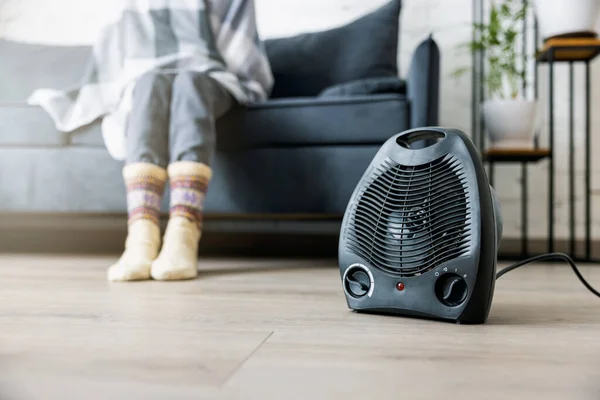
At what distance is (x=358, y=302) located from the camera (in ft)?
2.65

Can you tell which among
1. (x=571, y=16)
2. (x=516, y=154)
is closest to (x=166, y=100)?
(x=516, y=154)

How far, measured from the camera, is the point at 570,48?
5.82 feet

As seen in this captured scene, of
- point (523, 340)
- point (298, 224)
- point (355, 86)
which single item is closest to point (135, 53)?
point (355, 86)

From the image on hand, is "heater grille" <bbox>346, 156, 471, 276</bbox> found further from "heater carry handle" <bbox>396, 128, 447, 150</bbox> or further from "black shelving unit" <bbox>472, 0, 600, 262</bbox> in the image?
"black shelving unit" <bbox>472, 0, 600, 262</bbox>

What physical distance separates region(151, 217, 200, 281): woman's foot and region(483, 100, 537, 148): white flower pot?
3.55ft

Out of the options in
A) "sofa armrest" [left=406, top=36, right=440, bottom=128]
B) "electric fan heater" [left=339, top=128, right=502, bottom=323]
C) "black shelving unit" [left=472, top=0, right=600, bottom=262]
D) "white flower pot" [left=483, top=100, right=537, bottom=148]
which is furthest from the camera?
"white flower pot" [left=483, top=100, right=537, bottom=148]

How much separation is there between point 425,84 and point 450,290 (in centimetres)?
92

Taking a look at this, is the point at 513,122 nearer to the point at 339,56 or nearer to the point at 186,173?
the point at 339,56

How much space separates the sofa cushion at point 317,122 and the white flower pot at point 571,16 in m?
0.57

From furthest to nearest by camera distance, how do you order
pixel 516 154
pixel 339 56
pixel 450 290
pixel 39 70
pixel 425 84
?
pixel 39 70, pixel 339 56, pixel 516 154, pixel 425 84, pixel 450 290

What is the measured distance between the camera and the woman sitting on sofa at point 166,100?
1274 millimetres

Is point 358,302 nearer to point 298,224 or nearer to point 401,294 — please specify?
point 401,294

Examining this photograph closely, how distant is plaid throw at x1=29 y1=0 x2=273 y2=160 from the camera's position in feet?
5.61

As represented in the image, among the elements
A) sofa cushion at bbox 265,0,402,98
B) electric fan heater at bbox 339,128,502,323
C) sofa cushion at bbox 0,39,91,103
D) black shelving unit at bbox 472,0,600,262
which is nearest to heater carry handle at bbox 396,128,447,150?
electric fan heater at bbox 339,128,502,323
